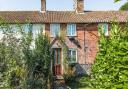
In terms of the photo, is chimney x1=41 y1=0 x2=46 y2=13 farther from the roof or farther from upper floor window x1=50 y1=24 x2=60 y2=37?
upper floor window x1=50 y1=24 x2=60 y2=37

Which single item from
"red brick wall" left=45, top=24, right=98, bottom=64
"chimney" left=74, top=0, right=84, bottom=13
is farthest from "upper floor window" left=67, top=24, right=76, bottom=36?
"chimney" left=74, top=0, right=84, bottom=13

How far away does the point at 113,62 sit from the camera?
29.4 feet

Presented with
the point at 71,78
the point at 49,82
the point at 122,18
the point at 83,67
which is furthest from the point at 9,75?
the point at 122,18

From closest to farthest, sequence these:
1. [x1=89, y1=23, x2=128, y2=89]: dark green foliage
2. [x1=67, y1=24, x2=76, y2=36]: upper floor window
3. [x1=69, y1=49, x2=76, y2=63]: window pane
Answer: [x1=89, y1=23, x2=128, y2=89]: dark green foliage, [x1=69, y1=49, x2=76, y2=63]: window pane, [x1=67, y1=24, x2=76, y2=36]: upper floor window

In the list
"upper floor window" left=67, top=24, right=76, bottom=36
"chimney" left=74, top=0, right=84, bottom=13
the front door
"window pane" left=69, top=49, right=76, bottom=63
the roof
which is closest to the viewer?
the front door

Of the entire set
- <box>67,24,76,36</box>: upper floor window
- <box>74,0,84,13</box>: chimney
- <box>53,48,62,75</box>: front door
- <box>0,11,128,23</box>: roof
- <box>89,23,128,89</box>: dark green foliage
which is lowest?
<box>53,48,62,75</box>: front door

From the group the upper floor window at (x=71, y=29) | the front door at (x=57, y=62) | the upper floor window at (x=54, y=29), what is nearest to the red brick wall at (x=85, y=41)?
the upper floor window at (x=54, y=29)

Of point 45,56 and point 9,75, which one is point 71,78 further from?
point 9,75

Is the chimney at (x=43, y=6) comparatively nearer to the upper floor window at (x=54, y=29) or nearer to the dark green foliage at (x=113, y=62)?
the upper floor window at (x=54, y=29)

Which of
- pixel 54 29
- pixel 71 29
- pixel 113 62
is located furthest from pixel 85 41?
pixel 113 62

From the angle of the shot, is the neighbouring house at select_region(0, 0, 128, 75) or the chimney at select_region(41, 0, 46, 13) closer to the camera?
the neighbouring house at select_region(0, 0, 128, 75)

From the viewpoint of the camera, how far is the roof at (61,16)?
172ft

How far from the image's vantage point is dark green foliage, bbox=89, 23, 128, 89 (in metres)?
8.61

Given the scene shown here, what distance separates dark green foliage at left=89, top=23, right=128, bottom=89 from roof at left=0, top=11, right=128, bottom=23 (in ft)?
138
